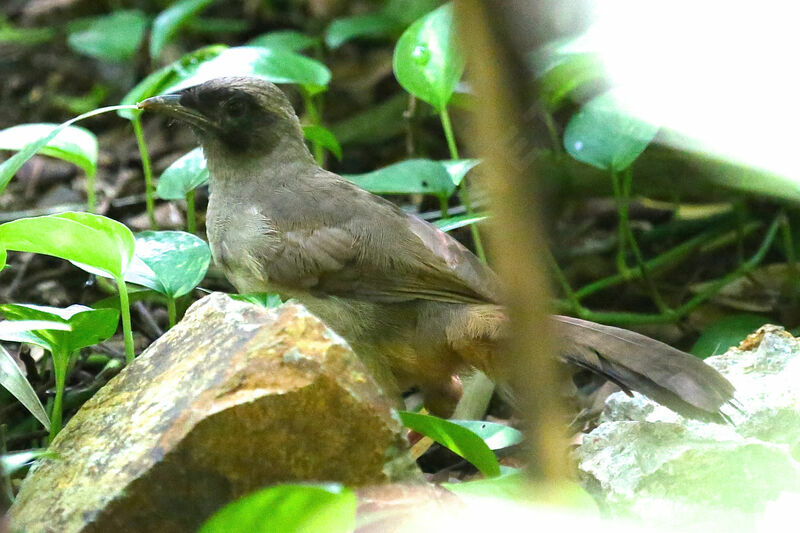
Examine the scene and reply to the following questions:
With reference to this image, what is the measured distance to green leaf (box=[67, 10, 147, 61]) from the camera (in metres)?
5.93

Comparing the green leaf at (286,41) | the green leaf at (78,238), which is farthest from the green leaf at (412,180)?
the green leaf at (286,41)

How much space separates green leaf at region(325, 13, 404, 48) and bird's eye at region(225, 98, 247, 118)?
4.89 feet

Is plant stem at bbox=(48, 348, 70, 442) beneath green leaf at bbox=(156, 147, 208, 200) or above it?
beneath

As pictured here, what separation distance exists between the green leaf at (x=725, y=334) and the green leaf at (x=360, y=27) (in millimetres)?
2583

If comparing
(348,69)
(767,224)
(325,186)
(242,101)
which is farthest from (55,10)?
(767,224)

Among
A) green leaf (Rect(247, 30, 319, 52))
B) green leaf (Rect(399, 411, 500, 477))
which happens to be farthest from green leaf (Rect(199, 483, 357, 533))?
green leaf (Rect(247, 30, 319, 52))

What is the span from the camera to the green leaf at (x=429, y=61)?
13.0 ft

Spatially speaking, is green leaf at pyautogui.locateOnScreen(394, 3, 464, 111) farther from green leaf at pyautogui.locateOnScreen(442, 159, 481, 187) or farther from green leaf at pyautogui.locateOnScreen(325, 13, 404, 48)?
green leaf at pyautogui.locateOnScreen(325, 13, 404, 48)

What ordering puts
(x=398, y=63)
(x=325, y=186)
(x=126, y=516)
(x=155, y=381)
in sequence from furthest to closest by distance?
1. (x=398, y=63)
2. (x=325, y=186)
3. (x=155, y=381)
4. (x=126, y=516)

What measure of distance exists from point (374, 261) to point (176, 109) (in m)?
1.06

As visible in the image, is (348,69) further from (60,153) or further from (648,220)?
(60,153)

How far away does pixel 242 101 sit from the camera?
3.97 m

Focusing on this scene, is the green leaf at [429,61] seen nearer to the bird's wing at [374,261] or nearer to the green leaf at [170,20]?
the bird's wing at [374,261]

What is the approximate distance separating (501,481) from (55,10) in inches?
228
